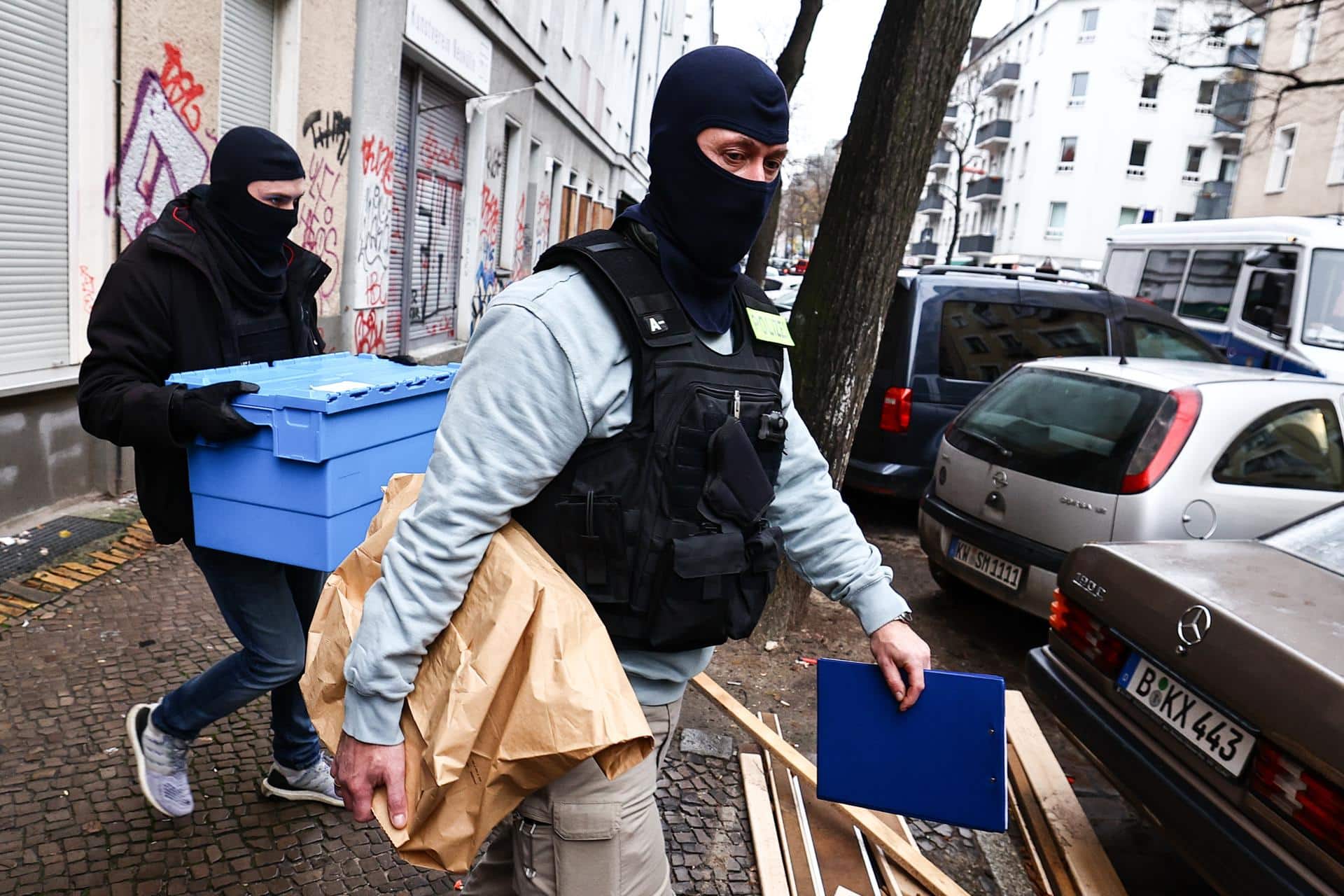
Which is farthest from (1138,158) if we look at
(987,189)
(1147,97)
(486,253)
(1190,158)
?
(486,253)

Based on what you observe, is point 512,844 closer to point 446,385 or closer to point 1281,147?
point 446,385

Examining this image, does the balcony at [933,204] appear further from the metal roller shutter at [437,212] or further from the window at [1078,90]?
the metal roller shutter at [437,212]

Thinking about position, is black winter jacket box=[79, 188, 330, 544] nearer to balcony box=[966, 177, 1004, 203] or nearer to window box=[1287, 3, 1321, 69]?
window box=[1287, 3, 1321, 69]

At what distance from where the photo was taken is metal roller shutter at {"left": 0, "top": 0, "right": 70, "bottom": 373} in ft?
16.4

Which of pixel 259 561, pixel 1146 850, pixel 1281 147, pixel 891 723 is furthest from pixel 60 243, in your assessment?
pixel 1281 147

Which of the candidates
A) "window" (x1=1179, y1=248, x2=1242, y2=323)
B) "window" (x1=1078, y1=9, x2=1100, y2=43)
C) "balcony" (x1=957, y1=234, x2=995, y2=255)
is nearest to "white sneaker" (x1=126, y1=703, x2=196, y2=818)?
"window" (x1=1179, y1=248, x2=1242, y2=323)

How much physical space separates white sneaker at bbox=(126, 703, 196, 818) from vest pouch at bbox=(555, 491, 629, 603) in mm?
1828

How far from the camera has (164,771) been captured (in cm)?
284

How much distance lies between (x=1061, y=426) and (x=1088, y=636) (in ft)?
6.08

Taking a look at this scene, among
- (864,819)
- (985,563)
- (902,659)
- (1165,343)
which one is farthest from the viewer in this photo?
(1165,343)

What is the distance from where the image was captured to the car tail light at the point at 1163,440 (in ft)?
14.7

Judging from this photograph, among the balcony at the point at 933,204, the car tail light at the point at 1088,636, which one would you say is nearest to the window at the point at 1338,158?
the car tail light at the point at 1088,636

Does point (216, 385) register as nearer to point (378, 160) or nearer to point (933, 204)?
point (378, 160)

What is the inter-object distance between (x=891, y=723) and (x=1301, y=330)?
10.2 meters
